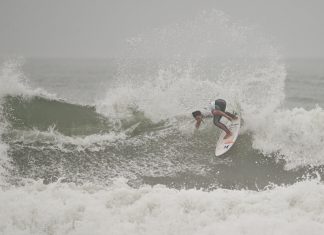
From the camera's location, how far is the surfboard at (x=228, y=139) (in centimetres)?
1188

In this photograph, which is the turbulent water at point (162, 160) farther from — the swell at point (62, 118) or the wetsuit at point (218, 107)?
the wetsuit at point (218, 107)

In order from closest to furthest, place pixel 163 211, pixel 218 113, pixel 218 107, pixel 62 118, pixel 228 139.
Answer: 1. pixel 163 211
2. pixel 218 113
3. pixel 218 107
4. pixel 228 139
5. pixel 62 118

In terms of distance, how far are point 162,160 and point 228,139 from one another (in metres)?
1.96

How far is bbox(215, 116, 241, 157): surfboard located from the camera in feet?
39.0

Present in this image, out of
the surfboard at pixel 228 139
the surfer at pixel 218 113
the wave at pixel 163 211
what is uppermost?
the surfer at pixel 218 113

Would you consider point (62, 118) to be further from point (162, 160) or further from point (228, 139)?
point (228, 139)

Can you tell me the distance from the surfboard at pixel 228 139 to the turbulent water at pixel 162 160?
0.19m

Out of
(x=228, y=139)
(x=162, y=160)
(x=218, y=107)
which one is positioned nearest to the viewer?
(x=162, y=160)

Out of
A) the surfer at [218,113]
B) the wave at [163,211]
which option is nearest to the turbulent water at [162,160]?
the wave at [163,211]

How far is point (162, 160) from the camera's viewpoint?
1158 cm

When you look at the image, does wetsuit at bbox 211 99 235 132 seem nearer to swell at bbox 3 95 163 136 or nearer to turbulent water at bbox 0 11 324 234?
turbulent water at bbox 0 11 324 234

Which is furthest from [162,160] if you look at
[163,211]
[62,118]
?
[62,118]

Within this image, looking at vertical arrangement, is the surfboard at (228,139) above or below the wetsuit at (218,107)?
below

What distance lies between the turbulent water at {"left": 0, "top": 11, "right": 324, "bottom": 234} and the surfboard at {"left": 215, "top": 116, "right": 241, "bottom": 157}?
0.63ft
